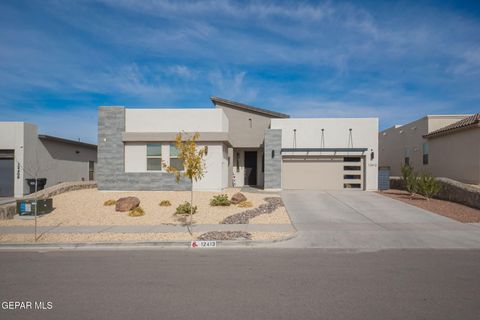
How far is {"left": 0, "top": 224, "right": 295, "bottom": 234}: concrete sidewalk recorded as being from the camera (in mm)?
10062

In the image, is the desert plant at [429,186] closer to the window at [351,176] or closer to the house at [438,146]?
the house at [438,146]

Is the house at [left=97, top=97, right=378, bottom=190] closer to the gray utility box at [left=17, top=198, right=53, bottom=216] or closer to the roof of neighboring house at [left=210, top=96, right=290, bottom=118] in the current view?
the roof of neighboring house at [left=210, top=96, right=290, bottom=118]

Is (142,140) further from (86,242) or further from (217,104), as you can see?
(86,242)

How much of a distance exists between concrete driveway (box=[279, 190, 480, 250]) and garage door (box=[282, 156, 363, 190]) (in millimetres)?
4695

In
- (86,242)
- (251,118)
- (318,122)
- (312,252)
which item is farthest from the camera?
(251,118)

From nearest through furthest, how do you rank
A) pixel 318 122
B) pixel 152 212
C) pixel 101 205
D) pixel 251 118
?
pixel 152 212
pixel 101 205
pixel 318 122
pixel 251 118

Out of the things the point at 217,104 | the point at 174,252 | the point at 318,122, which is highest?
the point at 217,104

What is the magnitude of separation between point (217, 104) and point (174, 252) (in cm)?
1734

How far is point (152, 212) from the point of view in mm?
13359

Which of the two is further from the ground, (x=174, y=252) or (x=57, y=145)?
(x=57, y=145)

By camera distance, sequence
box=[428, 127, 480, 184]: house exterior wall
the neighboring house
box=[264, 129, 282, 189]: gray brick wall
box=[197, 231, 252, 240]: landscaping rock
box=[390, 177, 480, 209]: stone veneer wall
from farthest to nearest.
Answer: box=[264, 129, 282, 189]: gray brick wall < the neighboring house < box=[428, 127, 480, 184]: house exterior wall < box=[390, 177, 480, 209]: stone veneer wall < box=[197, 231, 252, 240]: landscaping rock

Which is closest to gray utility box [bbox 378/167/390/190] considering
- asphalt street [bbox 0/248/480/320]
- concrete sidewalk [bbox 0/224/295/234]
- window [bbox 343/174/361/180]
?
window [bbox 343/174/361/180]

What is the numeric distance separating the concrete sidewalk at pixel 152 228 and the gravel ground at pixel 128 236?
15.8 inches

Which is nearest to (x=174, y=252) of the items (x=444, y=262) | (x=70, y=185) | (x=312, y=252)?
(x=312, y=252)
